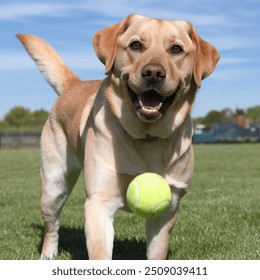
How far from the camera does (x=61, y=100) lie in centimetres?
675

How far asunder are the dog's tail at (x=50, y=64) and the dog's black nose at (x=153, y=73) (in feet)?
8.58

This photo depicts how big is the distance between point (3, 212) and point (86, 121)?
4.40 metres

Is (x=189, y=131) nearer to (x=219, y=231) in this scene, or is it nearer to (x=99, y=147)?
(x=99, y=147)

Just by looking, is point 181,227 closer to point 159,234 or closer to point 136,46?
point 159,234

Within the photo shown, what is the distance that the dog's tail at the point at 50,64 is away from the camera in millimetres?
7113

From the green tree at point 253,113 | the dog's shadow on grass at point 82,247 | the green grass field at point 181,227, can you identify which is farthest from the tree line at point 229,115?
the dog's shadow on grass at point 82,247

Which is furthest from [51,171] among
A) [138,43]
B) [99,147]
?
[138,43]

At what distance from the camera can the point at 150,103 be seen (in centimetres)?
479

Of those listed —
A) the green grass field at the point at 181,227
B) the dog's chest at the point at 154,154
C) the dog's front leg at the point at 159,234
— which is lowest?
the green grass field at the point at 181,227

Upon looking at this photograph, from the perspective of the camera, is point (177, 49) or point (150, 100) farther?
point (177, 49)

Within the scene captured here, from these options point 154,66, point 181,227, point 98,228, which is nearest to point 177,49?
point 154,66

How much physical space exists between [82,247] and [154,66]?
2875 mm

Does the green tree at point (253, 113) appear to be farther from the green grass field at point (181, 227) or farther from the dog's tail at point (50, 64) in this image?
the dog's tail at point (50, 64)

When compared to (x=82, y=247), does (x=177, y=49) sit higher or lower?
higher
